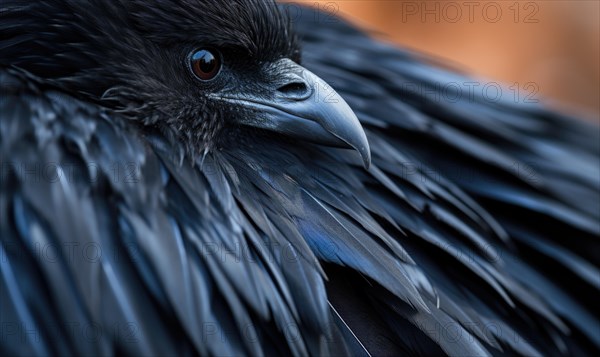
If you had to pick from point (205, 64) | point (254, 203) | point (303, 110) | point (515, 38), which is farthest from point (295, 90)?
point (515, 38)

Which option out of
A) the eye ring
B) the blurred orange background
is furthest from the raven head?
the blurred orange background

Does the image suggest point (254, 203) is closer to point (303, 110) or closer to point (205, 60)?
point (303, 110)

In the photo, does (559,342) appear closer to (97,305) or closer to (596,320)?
(596,320)

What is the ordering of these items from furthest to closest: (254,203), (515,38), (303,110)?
1. (515,38)
2. (303,110)
3. (254,203)

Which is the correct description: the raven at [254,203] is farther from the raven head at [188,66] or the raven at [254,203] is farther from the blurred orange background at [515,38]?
the blurred orange background at [515,38]

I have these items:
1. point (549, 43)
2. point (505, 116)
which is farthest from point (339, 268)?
point (549, 43)

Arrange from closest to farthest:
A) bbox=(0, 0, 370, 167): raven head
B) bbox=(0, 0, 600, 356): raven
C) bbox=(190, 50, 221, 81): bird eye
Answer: bbox=(0, 0, 600, 356): raven, bbox=(0, 0, 370, 167): raven head, bbox=(190, 50, 221, 81): bird eye

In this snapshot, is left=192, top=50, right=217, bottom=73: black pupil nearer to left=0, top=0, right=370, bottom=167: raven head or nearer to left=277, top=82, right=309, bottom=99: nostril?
left=0, top=0, right=370, bottom=167: raven head

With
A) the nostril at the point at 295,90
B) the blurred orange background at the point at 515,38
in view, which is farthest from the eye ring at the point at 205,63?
the blurred orange background at the point at 515,38
